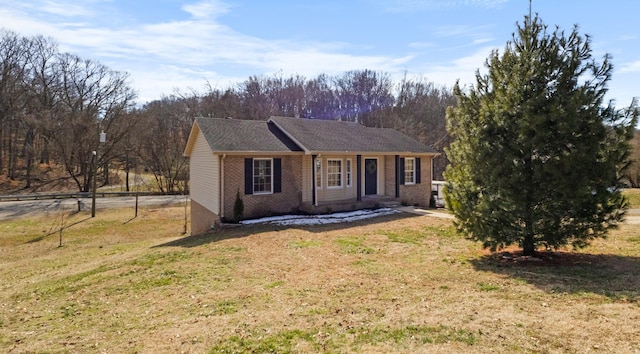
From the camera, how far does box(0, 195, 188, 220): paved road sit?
21.0m

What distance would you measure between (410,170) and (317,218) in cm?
645

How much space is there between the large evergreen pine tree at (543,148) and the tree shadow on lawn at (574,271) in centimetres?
44

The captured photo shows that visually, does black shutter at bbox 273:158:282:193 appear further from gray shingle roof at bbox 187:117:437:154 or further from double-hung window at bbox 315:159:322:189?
double-hung window at bbox 315:159:322:189

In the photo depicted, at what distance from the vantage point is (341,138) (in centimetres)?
1720

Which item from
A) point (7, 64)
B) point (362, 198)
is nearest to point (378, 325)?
point (362, 198)

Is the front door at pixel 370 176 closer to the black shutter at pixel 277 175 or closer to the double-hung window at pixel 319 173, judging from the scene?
the double-hung window at pixel 319 173

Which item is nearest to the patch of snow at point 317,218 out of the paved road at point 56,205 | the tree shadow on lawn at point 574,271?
the tree shadow on lawn at point 574,271

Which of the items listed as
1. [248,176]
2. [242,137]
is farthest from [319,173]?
[242,137]

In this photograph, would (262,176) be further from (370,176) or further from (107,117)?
(107,117)

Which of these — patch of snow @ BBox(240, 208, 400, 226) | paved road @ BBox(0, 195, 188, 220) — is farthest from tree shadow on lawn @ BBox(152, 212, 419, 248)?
paved road @ BBox(0, 195, 188, 220)

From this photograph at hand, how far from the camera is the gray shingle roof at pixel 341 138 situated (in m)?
15.5

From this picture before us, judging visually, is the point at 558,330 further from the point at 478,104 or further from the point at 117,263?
the point at 117,263

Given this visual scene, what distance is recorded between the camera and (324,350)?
3.96 meters

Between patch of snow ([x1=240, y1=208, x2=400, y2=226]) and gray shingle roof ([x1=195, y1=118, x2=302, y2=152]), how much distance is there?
263cm
